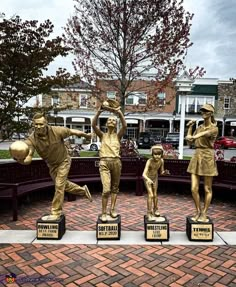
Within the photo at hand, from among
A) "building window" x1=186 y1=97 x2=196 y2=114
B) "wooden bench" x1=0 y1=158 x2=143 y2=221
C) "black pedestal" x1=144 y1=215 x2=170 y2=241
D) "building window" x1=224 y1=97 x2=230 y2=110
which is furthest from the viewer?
"building window" x1=224 y1=97 x2=230 y2=110

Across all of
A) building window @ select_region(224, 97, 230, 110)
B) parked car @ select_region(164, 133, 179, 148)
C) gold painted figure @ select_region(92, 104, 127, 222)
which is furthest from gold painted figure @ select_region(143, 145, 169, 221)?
building window @ select_region(224, 97, 230, 110)

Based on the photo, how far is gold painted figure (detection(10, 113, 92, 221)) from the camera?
12.6 ft

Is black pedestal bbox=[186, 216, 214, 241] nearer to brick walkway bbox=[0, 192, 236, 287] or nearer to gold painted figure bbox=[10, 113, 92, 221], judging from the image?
brick walkway bbox=[0, 192, 236, 287]

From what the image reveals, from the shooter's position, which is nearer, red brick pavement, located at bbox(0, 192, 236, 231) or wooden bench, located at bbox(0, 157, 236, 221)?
red brick pavement, located at bbox(0, 192, 236, 231)

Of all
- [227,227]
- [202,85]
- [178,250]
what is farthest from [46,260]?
[202,85]

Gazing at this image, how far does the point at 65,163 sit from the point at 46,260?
4.80ft

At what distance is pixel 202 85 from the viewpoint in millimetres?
29547

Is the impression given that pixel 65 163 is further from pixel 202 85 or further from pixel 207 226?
pixel 202 85

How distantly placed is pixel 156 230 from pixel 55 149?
201cm

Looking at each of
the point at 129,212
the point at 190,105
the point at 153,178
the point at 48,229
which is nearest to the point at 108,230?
the point at 48,229

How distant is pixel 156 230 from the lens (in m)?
4.04

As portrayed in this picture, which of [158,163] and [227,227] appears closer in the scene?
[158,163]

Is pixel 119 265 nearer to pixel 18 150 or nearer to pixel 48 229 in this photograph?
pixel 48 229

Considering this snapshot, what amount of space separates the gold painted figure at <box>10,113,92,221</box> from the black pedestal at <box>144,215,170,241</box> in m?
1.16
